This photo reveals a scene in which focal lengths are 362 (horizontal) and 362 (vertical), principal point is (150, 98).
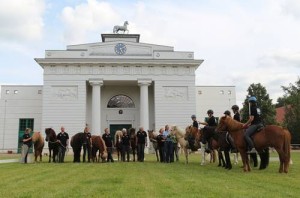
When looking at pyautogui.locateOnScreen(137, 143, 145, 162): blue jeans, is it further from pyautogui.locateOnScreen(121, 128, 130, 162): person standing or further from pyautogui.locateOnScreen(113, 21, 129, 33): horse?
pyautogui.locateOnScreen(113, 21, 129, 33): horse

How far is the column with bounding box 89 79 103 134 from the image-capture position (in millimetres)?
38688

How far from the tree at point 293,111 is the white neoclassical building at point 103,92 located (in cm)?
1477

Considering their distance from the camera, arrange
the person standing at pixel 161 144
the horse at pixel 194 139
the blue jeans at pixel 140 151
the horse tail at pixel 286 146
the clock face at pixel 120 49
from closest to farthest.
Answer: the horse tail at pixel 286 146
the horse at pixel 194 139
the person standing at pixel 161 144
the blue jeans at pixel 140 151
the clock face at pixel 120 49

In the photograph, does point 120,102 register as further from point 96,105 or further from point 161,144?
point 161,144

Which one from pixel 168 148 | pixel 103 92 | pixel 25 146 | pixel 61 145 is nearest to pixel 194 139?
pixel 168 148

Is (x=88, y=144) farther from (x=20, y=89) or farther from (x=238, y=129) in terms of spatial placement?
(x=20, y=89)

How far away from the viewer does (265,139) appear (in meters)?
11.1

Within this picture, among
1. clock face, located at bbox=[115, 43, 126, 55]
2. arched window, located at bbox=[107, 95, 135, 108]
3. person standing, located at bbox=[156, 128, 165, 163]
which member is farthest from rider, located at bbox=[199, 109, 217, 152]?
arched window, located at bbox=[107, 95, 135, 108]

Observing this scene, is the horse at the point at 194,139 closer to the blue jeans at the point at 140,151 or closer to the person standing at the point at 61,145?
the blue jeans at the point at 140,151

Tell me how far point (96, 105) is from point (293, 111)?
2616 centimetres

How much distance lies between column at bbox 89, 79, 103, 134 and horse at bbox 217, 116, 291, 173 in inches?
1095

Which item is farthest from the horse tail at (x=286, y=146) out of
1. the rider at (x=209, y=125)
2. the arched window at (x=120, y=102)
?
the arched window at (x=120, y=102)

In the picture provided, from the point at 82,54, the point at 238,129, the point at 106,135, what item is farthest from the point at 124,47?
the point at 238,129

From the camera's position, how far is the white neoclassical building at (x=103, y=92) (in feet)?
129
